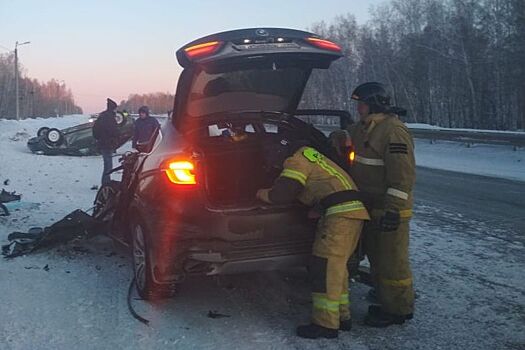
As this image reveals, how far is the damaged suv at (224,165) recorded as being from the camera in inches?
158

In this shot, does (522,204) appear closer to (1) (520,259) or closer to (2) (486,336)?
(1) (520,259)

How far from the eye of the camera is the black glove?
3836 millimetres

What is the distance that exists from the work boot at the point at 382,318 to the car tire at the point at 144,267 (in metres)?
1.57

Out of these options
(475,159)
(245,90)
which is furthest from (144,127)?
(475,159)

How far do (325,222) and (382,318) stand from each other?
0.84 m

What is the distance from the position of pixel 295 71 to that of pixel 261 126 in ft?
1.92

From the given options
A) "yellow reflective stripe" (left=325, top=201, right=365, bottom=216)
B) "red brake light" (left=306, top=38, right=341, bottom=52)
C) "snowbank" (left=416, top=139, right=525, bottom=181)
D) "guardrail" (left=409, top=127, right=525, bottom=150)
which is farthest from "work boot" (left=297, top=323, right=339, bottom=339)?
"guardrail" (left=409, top=127, right=525, bottom=150)

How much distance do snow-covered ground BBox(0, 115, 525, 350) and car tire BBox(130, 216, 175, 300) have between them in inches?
Answer: 3.7

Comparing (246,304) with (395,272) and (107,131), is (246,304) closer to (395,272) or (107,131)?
(395,272)

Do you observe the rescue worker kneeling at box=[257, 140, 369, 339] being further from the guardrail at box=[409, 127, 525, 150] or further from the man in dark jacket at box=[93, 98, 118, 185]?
the guardrail at box=[409, 127, 525, 150]

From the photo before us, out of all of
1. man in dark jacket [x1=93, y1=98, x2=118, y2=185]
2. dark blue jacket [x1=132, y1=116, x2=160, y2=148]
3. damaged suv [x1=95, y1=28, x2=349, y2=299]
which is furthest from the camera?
dark blue jacket [x1=132, y1=116, x2=160, y2=148]

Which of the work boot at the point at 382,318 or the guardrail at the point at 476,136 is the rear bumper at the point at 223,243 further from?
the guardrail at the point at 476,136

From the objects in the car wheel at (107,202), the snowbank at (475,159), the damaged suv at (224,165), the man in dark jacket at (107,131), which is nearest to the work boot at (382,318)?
the damaged suv at (224,165)

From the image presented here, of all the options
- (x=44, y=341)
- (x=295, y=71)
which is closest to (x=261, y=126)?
(x=295, y=71)
